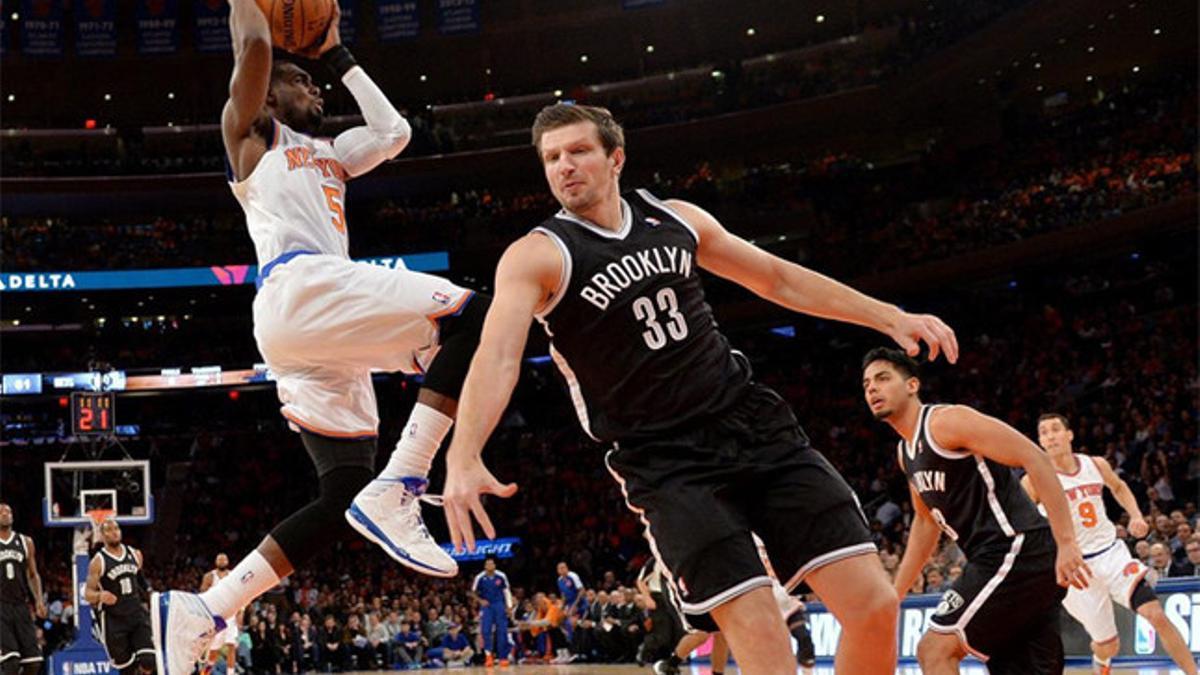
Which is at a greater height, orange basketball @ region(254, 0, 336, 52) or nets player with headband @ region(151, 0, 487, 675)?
orange basketball @ region(254, 0, 336, 52)

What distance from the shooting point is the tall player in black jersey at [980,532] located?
6328mm

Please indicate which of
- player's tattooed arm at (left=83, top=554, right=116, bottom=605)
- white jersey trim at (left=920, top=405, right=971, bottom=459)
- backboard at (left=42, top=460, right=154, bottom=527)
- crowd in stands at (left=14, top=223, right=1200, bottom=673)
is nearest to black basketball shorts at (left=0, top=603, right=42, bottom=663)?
player's tattooed arm at (left=83, top=554, right=116, bottom=605)

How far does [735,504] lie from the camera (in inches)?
172

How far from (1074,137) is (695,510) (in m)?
25.7

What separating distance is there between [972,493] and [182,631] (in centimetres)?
360

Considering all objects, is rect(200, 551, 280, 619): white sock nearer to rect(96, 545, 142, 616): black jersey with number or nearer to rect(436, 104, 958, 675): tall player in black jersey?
rect(436, 104, 958, 675): tall player in black jersey

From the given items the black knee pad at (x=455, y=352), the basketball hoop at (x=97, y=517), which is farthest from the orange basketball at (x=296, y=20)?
the basketball hoop at (x=97, y=517)

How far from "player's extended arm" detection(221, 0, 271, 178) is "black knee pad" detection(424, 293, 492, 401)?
1068 mm

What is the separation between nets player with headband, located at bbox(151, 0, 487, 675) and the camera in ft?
16.5

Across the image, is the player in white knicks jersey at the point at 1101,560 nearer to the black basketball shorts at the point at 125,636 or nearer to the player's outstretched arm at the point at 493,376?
the player's outstretched arm at the point at 493,376

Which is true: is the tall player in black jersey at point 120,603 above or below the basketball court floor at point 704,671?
above

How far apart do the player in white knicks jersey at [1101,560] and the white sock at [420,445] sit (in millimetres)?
6075

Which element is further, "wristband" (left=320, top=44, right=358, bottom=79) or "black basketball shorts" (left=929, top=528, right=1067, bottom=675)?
"black basketball shorts" (left=929, top=528, right=1067, bottom=675)

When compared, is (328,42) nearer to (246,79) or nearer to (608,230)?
(246,79)
